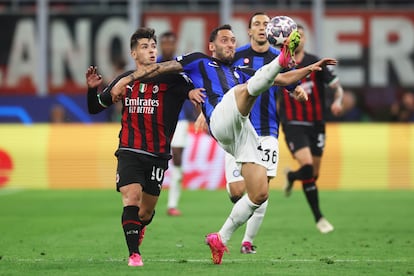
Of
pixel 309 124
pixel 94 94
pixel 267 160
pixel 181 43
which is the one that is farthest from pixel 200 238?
pixel 181 43

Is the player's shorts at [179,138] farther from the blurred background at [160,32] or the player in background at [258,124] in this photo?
the blurred background at [160,32]

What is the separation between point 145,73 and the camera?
919cm

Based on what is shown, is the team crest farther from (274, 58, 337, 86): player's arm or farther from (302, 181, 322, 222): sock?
(302, 181, 322, 222): sock

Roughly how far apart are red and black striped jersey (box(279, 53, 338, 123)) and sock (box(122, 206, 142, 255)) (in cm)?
475

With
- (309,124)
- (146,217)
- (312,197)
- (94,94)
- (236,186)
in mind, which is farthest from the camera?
(309,124)

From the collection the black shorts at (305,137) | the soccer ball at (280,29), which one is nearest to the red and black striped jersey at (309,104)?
the black shorts at (305,137)

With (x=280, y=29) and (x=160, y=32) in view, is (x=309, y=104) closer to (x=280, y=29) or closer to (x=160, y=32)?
(x=280, y=29)

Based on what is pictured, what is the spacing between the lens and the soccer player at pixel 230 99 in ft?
28.9

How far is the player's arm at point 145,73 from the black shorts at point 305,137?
161 inches

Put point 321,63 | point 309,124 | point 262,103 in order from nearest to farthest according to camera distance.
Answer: point 321,63
point 262,103
point 309,124

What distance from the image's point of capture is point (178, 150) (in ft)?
52.3

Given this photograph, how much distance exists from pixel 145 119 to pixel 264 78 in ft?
4.82

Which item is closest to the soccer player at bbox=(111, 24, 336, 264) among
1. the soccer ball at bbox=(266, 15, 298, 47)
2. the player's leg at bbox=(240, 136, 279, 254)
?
the soccer ball at bbox=(266, 15, 298, 47)

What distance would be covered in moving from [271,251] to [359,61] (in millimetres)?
14533
